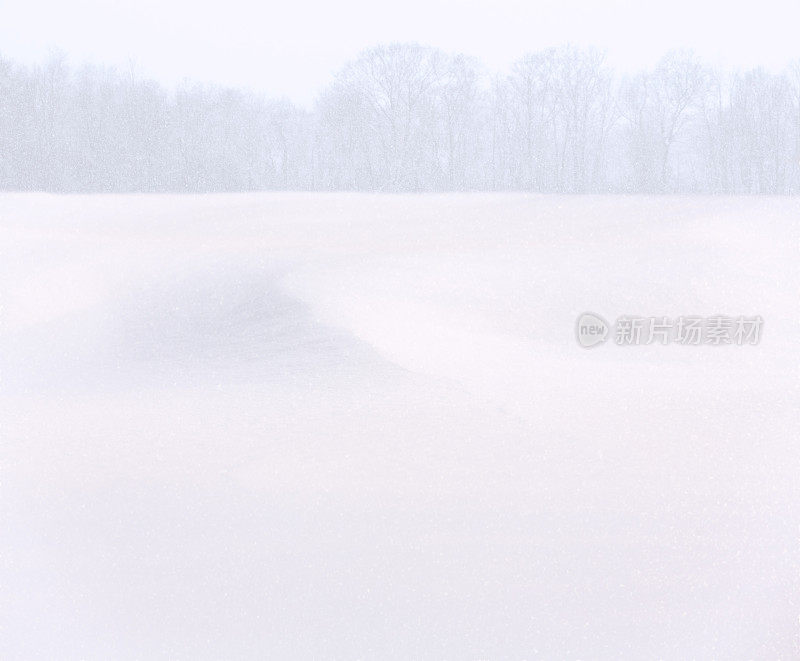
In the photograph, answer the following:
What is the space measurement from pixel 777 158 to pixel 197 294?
1190 mm

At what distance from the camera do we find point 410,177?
1.90 m

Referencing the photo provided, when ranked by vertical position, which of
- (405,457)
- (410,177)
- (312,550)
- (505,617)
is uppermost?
(410,177)

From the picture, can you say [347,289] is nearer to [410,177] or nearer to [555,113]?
[410,177]

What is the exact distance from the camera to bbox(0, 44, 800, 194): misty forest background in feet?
6.25

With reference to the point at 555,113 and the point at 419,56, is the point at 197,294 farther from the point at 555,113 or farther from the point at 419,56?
the point at 555,113

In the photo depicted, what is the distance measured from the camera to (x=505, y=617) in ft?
5.76

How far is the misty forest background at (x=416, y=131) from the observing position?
1905 millimetres

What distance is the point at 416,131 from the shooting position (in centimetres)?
194

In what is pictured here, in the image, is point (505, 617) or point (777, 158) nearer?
point (505, 617)

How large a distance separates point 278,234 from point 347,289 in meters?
0.18

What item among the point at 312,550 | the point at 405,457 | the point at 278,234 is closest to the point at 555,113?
the point at 278,234

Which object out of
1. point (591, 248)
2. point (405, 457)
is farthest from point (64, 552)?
point (591, 248)

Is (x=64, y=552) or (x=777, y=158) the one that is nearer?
(x=64, y=552)

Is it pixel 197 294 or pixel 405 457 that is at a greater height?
pixel 197 294
